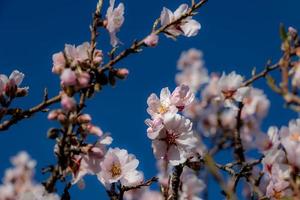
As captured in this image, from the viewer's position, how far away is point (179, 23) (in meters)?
3.01

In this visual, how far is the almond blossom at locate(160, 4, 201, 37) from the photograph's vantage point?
9.87 feet

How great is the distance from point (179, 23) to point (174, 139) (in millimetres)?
792

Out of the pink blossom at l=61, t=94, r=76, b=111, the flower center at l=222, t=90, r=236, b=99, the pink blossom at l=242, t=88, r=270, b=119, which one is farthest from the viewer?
the pink blossom at l=242, t=88, r=270, b=119

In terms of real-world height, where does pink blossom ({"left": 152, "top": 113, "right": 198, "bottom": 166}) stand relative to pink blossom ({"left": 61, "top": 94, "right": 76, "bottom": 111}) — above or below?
above

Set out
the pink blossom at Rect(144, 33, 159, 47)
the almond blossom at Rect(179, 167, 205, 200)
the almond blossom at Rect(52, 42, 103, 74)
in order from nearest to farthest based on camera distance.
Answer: the almond blossom at Rect(52, 42, 103, 74) < the pink blossom at Rect(144, 33, 159, 47) < the almond blossom at Rect(179, 167, 205, 200)

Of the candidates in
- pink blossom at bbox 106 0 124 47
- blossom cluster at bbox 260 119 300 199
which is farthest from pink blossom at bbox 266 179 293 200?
pink blossom at bbox 106 0 124 47

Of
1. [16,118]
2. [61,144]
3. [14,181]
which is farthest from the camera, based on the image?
[14,181]

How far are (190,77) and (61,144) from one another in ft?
32.9

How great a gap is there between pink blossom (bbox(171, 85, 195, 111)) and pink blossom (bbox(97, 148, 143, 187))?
49 cm

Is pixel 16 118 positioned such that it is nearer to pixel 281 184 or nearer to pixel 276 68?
pixel 281 184

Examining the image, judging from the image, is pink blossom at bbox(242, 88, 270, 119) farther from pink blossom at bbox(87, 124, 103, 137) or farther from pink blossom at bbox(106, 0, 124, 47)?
pink blossom at bbox(87, 124, 103, 137)

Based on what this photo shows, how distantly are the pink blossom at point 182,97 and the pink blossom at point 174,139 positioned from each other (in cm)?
Answer: 19

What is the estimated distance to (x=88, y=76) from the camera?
229cm

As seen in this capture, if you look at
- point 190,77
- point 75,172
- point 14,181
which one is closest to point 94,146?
point 75,172
